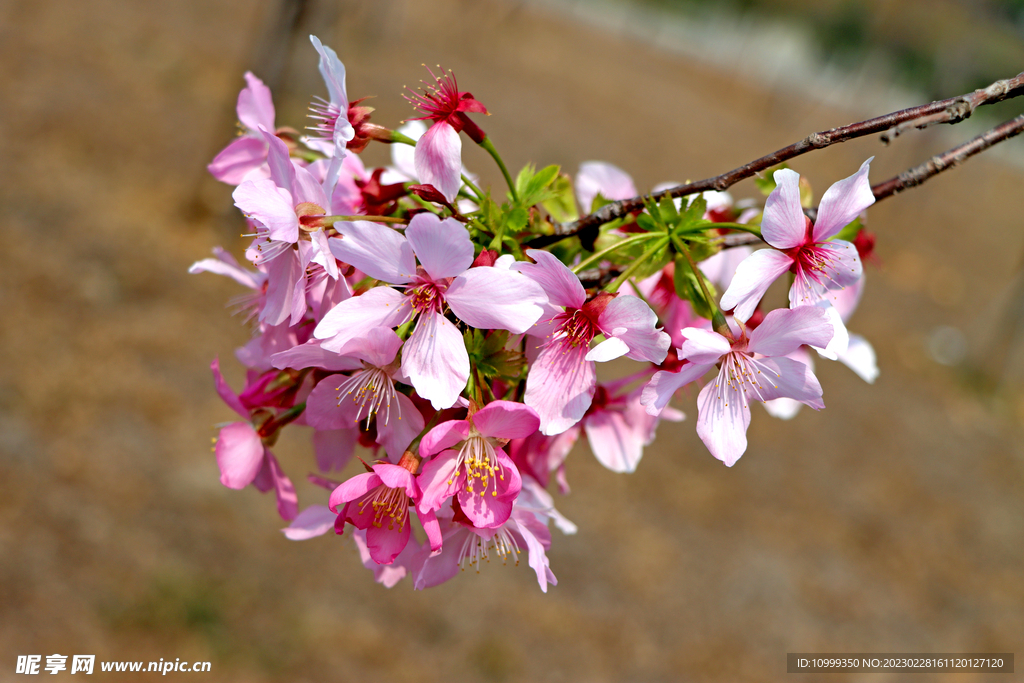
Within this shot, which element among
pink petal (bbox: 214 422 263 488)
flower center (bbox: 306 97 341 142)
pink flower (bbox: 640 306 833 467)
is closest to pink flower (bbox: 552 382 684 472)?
pink flower (bbox: 640 306 833 467)

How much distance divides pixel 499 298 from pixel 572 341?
0.13 meters

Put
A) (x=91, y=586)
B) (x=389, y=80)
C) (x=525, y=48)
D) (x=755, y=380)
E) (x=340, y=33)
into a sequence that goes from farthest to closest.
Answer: (x=525, y=48) → (x=340, y=33) → (x=389, y=80) → (x=91, y=586) → (x=755, y=380)

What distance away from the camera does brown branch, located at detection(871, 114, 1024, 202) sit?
3.26 feet

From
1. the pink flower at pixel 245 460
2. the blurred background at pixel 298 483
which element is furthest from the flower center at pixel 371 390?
the blurred background at pixel 298 483

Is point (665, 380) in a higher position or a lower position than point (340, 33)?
higher

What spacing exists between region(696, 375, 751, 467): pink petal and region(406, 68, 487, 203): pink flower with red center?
1.31 feet

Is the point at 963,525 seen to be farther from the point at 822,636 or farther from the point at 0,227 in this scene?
the point at 0,227

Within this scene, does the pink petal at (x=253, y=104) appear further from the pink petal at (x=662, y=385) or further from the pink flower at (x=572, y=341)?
the pink petal at (x=662, y=385)

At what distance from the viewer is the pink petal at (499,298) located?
73 cm

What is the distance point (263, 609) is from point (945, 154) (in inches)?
132

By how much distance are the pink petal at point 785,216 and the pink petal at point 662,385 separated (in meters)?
0.18

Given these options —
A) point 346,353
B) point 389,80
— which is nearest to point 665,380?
point 346,353

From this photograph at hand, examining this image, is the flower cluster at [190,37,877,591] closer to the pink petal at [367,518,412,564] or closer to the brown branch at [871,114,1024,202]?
the pink petal at [367,518,412,564]

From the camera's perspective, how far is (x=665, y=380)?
787 mm
